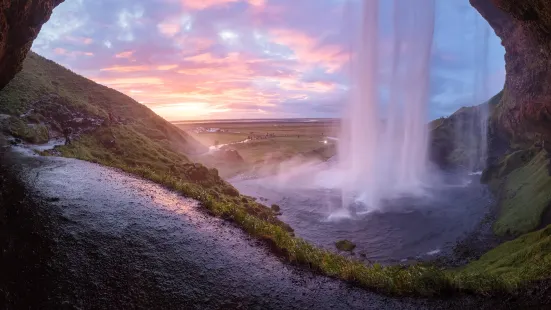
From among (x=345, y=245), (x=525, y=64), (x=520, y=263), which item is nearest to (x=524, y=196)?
(x=345, y=245)

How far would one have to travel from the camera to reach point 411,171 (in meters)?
56.1

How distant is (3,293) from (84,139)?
3201cm

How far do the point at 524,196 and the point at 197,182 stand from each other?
34332 millimetres

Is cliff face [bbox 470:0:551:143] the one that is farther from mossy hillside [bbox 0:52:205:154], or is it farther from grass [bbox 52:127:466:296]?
mossy hillside [bbox 0:52:205:154]

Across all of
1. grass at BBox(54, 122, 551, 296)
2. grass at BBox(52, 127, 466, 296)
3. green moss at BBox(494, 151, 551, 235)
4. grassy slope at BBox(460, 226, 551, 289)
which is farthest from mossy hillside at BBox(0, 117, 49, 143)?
green moss at BBox(494, 151, 551, 235)

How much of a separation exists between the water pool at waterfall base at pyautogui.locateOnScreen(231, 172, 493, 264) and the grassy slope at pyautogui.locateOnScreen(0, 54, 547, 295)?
16.6ft

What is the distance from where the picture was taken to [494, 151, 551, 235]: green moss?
90.8 ft

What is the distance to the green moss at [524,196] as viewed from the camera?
27688 mm

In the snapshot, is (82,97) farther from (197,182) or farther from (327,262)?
(327,262)

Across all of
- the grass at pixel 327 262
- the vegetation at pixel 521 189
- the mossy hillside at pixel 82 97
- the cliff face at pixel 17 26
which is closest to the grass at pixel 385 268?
the grass at pixel 327 262

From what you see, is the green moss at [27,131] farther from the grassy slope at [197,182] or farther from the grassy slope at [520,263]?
the grassy slope at [520,263]

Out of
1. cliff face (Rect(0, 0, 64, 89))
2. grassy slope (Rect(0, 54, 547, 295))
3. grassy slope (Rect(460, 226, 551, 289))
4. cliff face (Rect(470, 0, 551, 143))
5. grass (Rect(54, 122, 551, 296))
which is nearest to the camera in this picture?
grass (Rect(54, 122, 551, 296))

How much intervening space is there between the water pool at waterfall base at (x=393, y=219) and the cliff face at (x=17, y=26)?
96.2 feet

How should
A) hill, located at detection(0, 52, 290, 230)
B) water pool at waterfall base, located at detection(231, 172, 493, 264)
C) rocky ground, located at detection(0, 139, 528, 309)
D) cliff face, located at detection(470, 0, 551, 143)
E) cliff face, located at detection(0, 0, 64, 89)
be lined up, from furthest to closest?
hill, located at detection(0, 52, 290, 230) → water pool at waterfall base, located at detection(231, 172, 493, 264) → cliff face, located at detection(0, 0, 64, 89) → cliff face, located at detection(470, 0, 551, 143) → rocky ground, located at detection(0, 139, 528, 309)
